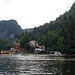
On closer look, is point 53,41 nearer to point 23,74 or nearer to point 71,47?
point 71,47

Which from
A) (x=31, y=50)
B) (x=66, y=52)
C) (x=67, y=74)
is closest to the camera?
(x=67, y=74)

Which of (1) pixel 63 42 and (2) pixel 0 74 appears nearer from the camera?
(2) pixel 0 74

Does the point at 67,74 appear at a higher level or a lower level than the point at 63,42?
lower

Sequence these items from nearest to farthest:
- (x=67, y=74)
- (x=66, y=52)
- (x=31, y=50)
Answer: (x=67, y=74) → (x=66, y=52) → (x=31, y=50)

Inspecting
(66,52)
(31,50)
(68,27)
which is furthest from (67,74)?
(31,50)

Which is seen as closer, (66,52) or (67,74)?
(67,74)

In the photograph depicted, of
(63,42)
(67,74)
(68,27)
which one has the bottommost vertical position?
(67,74)

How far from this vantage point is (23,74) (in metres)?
36.6

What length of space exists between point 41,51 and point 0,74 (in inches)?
5644

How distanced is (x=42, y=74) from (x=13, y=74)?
5.40m

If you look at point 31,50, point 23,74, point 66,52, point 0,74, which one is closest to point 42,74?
point 23,74

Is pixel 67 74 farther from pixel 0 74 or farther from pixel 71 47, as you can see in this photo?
pixel 71 47

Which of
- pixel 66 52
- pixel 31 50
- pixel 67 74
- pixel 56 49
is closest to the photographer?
pixel 67 74

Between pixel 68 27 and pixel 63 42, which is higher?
pixel 68 27
